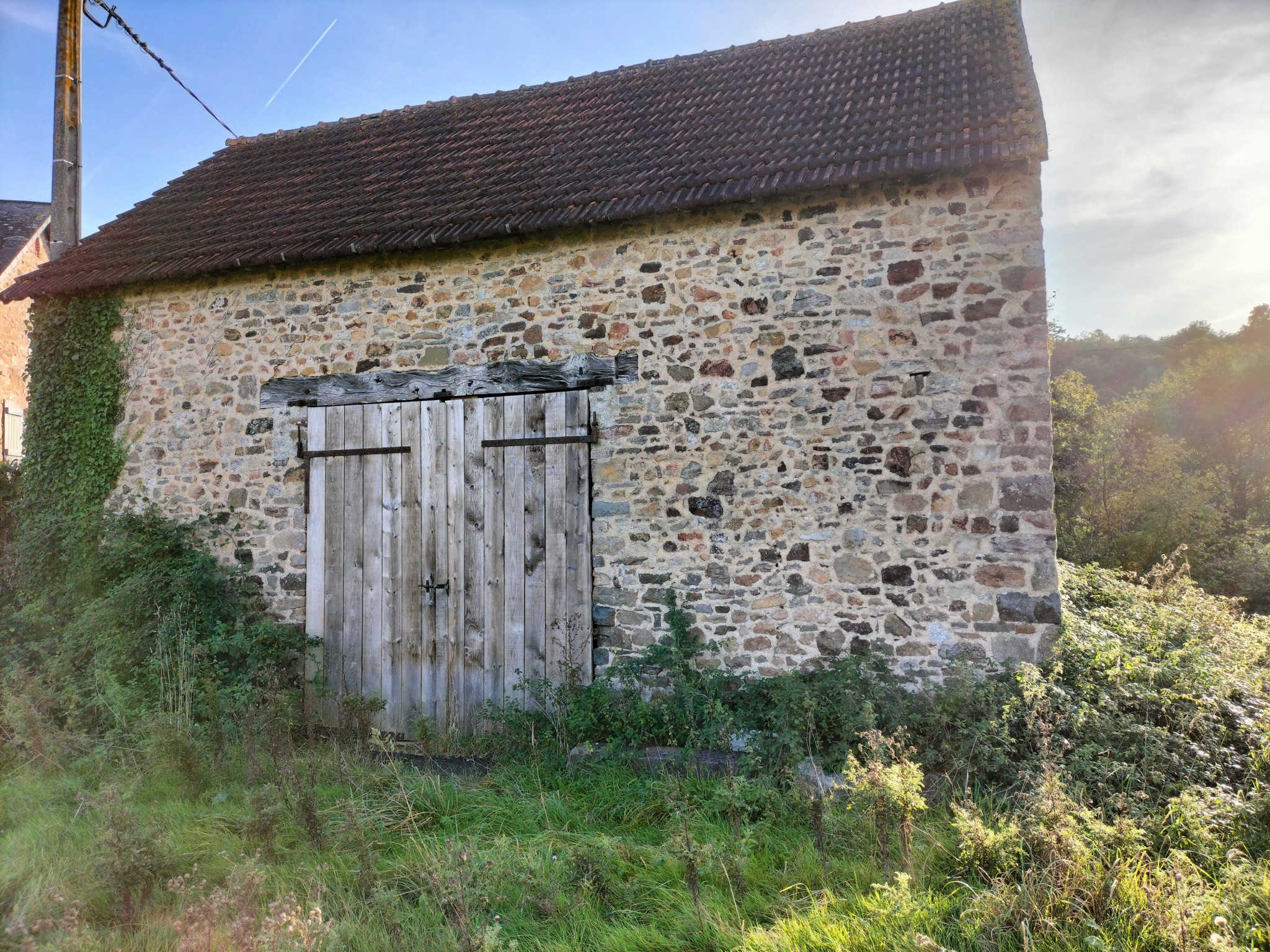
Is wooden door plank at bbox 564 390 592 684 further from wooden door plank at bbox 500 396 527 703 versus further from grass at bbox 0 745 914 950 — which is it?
grass at bbox 0 745 914 950

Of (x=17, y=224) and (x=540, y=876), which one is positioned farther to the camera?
(x=17, y=224)

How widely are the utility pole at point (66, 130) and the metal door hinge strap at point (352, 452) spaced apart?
164 inches

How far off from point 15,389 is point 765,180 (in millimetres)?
14451

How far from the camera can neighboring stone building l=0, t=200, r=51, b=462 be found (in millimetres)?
12094

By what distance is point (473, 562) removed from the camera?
561 cm

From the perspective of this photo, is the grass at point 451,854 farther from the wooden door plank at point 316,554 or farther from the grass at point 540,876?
the wooden door plank at point 316,554

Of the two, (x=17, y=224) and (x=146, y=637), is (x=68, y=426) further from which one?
(x=17, y=224)

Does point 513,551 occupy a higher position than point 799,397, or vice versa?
point 799,397

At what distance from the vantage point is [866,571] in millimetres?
4781

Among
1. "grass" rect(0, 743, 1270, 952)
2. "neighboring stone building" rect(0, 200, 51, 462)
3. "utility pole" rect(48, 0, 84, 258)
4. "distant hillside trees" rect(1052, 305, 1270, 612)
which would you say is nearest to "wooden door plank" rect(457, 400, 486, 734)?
"grass" rect(0, 743, 1270, 952)

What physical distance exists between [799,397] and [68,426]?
22.6 feet

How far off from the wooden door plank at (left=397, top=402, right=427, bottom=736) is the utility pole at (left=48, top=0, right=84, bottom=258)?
16.3 ft

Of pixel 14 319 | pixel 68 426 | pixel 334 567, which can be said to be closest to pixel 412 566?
pixel 334 567

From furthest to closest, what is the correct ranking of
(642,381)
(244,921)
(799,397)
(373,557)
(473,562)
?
(373,557)
(473,562)
(642,381)
(799,397)
(244,921)
